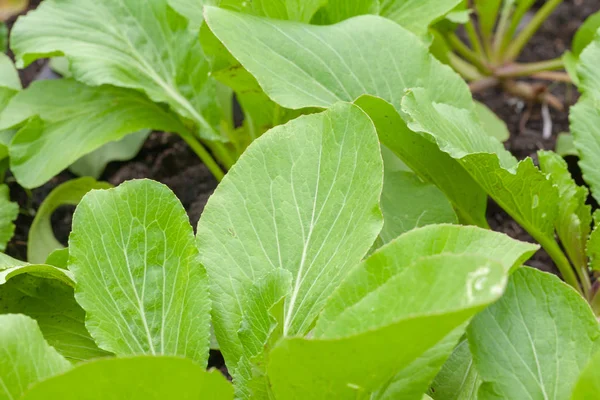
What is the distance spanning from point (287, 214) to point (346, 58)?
0.28 meters

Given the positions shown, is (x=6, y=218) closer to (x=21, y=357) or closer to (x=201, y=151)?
(x=201, y=151)

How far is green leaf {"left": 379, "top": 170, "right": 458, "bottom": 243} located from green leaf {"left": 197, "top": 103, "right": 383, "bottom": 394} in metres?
0.17

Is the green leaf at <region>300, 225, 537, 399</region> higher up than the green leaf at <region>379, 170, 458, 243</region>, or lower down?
higher up

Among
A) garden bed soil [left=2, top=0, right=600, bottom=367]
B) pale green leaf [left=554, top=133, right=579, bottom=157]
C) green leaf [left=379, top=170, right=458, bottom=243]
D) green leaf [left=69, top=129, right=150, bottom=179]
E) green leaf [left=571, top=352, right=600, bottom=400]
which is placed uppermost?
green leaf [left=571, top=352, right=600, bottom=400]

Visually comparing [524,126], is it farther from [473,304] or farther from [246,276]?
[473,304]

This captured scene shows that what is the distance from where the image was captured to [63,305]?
30.3 inches

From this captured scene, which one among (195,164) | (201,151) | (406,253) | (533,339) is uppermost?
(406,253)

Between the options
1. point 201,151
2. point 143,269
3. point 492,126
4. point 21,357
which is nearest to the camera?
point 21,357

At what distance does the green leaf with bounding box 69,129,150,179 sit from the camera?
1.28 meters

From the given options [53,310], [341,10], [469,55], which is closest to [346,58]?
[341,10]

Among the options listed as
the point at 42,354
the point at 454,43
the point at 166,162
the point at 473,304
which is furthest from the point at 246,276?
the point at 454,43

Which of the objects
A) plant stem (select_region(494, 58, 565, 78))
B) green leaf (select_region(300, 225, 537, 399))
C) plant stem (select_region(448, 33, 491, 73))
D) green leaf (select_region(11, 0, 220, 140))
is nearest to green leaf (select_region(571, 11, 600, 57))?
plant stem (select_region(494, 58, 565, 78))

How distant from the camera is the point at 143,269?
702 millimetres

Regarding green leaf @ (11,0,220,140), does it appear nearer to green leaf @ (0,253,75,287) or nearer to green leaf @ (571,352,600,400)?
green leaf @ (0,253,75,287)
